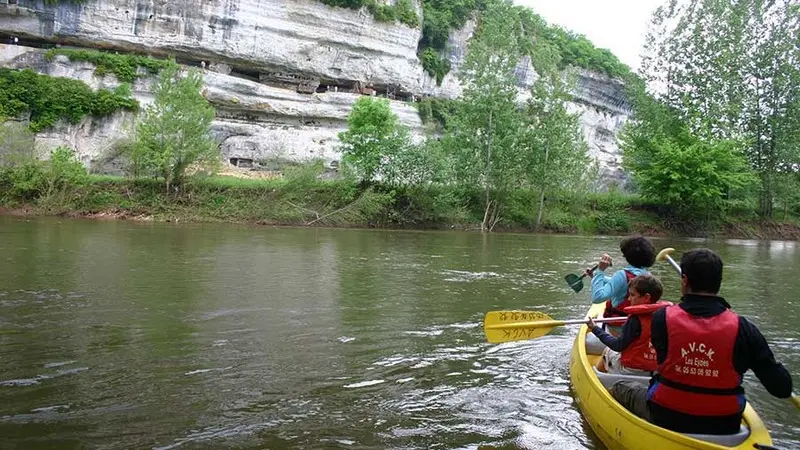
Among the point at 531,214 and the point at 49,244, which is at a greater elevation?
the point at 531,214

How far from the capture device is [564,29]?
64375 mm

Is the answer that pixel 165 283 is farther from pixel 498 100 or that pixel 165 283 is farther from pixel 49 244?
pixel 498 100

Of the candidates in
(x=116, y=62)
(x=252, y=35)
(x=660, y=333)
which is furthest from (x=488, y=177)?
(x=660, y=333)

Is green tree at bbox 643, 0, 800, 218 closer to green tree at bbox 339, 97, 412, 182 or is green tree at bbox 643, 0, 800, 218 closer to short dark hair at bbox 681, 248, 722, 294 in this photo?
green tree at bbox 339, 97, 412, 182

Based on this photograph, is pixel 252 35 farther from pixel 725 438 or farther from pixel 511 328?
pixel 725 438

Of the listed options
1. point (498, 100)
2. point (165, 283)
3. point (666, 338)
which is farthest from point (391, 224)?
point (666, 338)

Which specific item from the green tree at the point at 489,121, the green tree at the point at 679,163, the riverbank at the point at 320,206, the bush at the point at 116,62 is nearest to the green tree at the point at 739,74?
the green tree at the point at 679,163

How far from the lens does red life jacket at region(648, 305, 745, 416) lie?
10.1ft

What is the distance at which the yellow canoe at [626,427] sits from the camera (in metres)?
3.18

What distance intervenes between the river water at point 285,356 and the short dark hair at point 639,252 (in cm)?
132

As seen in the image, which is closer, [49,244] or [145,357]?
[145,357]

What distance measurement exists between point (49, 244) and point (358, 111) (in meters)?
19.2

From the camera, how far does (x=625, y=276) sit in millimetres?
5086

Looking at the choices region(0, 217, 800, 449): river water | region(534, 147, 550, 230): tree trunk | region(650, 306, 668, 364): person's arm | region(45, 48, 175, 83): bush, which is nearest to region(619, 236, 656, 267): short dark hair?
region(0, 217, 800, 449): river water
